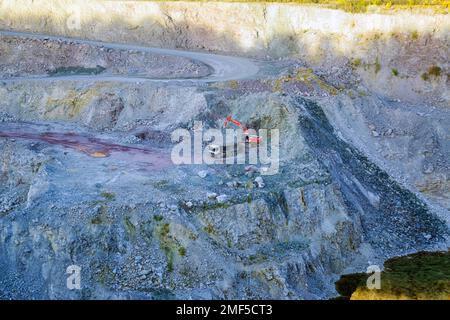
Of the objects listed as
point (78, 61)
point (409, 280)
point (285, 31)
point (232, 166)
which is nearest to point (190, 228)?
point (232, 166)

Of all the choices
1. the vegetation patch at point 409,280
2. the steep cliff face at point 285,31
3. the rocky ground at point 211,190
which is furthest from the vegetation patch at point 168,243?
the steep cliff face at point 285,31

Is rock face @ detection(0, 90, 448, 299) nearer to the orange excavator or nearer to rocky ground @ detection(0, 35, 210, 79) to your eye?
the orange excavator

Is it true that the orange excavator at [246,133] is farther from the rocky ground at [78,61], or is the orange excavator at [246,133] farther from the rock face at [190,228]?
the rocky ground at [78,61]

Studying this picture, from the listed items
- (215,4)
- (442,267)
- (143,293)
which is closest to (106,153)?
(143,293)

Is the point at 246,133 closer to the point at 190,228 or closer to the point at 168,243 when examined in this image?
the point at 190,228

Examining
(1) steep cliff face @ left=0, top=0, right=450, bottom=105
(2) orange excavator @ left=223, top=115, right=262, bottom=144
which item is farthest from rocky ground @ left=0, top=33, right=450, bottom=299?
(1) steep cliff face @ left=0, top=0, right=450, bottom=105
